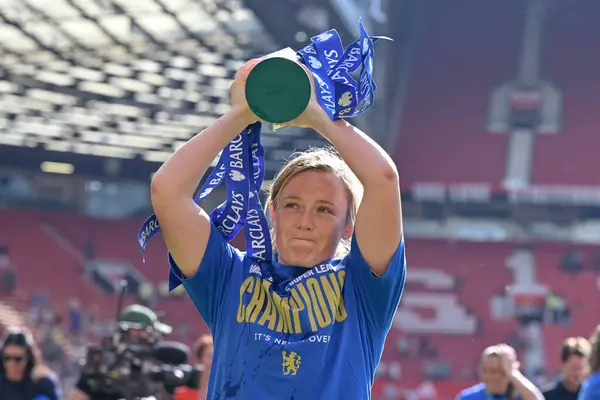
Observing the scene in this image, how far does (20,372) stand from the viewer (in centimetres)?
564

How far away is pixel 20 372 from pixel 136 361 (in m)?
1.61

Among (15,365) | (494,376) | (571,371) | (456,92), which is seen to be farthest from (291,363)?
(456,92)

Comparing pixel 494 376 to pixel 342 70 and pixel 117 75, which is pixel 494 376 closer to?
pixel 342 70

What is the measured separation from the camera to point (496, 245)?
82.5 ft

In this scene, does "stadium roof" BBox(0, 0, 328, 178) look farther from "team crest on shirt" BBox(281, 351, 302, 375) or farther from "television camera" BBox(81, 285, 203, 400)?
"team crest on shirt" BBox(281, 351, 302, 375)

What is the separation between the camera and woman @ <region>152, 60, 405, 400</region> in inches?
73.7

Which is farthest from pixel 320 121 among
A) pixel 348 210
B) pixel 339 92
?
pixel 348 210

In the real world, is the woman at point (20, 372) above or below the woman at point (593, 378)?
below

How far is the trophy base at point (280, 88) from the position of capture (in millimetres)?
1746

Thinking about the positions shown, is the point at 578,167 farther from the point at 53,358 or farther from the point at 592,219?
the point at 53,358

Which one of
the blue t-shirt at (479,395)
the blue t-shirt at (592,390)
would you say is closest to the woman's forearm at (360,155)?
the blue t-shirt at (592,390)

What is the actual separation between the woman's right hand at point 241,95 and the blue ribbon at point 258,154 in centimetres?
12

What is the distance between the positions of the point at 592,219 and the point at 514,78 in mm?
3640

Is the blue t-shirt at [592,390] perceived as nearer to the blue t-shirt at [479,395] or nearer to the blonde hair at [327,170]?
the blue t-shirt at [479,395]
